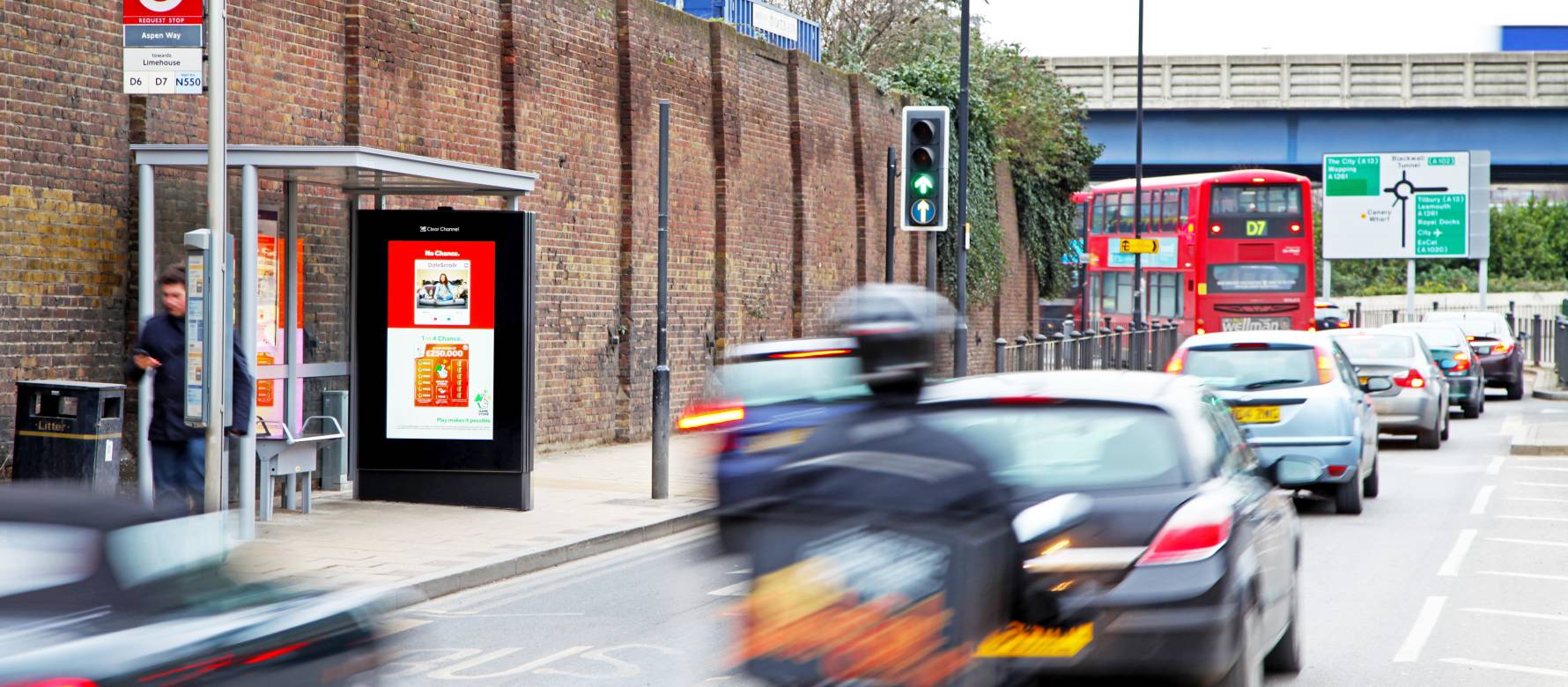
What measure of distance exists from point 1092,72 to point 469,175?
37.8 meters

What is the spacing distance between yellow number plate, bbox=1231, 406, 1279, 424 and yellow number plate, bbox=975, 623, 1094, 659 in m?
8.55

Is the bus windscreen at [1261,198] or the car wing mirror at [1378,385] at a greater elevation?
the bus windscreen at [1261,198]

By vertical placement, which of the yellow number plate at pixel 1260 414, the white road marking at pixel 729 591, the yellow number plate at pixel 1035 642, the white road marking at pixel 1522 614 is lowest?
the white road marking at pixel 729 591

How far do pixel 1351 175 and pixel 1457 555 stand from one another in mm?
37263

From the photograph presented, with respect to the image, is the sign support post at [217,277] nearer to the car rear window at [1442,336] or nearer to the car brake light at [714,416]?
the car brake light at [714,416]

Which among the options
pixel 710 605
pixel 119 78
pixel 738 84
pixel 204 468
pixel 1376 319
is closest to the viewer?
pixel 710 605

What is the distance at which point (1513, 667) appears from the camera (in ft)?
25.0

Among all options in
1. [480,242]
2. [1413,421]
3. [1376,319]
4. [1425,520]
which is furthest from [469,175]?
[1376,319]

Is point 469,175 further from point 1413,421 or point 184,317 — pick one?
point 1413,421

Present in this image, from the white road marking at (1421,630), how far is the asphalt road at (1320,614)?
2cm

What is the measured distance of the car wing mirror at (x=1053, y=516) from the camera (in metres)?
5.32

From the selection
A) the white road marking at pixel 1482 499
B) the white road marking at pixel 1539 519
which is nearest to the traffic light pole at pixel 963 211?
the white road marking at pixel 1482 499

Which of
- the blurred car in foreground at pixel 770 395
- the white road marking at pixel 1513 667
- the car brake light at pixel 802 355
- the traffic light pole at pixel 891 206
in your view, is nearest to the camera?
the white road marking at pixel 1513 667

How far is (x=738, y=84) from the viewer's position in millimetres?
23859
